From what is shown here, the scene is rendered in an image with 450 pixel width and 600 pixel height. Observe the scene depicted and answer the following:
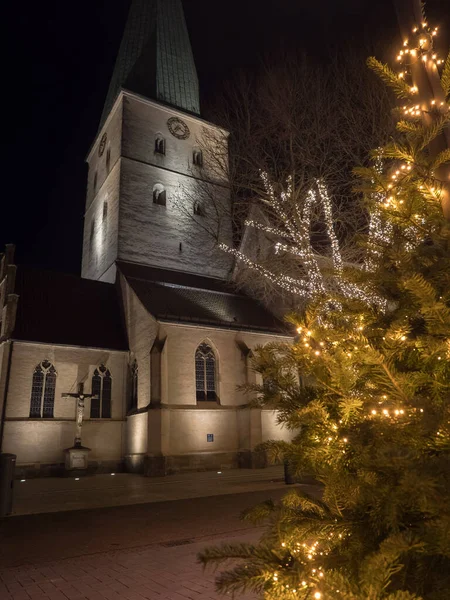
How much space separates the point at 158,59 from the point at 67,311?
62.2 ft

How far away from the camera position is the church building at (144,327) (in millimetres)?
18406

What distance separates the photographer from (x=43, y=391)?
18875mm

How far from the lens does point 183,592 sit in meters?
4.45

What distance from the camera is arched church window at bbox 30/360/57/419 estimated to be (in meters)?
18.6

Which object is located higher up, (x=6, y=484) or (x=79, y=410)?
(x=79, y=410)

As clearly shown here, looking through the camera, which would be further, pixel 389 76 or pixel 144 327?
pixel 144 327

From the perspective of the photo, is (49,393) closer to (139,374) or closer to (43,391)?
(43,391)

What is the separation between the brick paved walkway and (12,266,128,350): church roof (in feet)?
48.5

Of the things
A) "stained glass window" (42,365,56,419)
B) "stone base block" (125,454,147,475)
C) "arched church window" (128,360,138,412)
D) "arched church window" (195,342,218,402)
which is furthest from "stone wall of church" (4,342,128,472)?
"arched church window" (195,342,218,402)

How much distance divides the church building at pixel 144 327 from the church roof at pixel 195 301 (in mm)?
100

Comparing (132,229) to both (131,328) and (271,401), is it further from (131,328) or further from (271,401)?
(271,401)

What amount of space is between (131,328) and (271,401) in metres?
19.7

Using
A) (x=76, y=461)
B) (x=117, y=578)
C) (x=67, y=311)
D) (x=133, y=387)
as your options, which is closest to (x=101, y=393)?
(x=133, y=387)

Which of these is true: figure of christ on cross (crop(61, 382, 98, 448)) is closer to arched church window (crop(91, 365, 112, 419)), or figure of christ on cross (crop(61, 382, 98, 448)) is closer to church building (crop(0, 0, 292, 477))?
church building (crop(0, 0, 292, 477))
